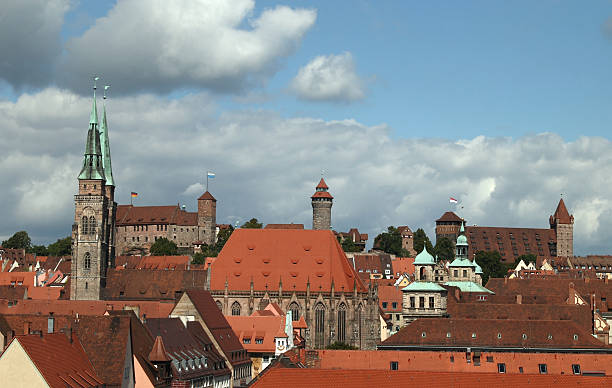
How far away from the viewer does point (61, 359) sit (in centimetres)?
6150

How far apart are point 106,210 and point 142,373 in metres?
80.4

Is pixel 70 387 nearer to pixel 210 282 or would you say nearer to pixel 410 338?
pixel 410 338

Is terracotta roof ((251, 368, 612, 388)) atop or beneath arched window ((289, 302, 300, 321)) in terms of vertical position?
beneath

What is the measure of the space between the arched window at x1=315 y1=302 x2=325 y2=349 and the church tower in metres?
33.0

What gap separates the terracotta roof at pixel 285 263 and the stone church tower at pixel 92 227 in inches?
853

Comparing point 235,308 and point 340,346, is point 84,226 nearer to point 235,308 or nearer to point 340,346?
point 235,308

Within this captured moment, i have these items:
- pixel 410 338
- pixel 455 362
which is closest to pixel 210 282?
pixel 410 338

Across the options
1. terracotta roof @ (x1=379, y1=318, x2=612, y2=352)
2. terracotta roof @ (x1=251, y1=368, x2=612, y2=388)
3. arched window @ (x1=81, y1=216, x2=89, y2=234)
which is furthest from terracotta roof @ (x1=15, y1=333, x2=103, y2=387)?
arched window @ (x1=81, y1=216, x2=89, y2=234)

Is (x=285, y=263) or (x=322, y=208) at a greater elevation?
(x=322, y=208)

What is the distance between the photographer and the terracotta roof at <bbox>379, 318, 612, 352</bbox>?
97.7 meters

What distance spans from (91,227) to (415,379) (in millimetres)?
91826

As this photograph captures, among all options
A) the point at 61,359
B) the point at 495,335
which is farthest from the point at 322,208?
the point at 61,359

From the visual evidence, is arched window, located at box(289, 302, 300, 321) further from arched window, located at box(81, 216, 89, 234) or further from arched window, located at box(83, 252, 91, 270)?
arched window, located at box(81, 216, 89, 234)

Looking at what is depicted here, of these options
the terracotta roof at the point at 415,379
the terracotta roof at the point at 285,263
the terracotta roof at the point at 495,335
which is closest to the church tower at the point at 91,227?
the terracotta roof at the point at 285,263
